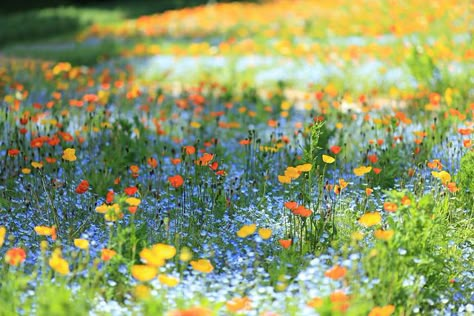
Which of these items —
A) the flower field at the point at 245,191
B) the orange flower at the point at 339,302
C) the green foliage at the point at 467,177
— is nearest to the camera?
the orange flower at the point at 339,302

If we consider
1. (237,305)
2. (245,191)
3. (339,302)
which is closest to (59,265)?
(237,305)

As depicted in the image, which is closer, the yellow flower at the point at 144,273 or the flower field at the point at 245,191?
the yellow flower at the point at 144,273

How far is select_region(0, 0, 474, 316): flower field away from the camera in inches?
109

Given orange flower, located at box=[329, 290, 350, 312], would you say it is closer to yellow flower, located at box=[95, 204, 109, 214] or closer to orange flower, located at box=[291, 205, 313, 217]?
orange flower, located at box=[291, 205, 313, 217]

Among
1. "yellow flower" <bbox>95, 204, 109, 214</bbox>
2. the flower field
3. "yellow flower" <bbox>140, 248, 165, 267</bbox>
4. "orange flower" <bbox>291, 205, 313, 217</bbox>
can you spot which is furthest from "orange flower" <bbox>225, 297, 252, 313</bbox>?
"yellow flower" <bbox>95, 204, 109, 214</bbox>

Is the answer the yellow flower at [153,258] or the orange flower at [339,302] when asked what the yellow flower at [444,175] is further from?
the yellow flower at [153,258]

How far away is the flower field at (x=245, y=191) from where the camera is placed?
109 inches

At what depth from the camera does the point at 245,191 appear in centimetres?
407

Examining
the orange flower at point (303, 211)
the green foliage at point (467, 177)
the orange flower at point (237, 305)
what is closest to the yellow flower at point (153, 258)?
the orange flower at point (237, 305)

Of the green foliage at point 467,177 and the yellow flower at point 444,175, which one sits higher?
the yellow flower at point 444,175

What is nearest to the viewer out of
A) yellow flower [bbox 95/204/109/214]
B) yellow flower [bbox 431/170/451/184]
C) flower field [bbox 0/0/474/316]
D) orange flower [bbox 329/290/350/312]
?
orange flower [bbox 329/290/350/312]

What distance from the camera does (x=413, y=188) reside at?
4105 millimetres

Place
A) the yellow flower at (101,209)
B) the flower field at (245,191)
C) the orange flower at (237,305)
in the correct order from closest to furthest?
the orange flower at (237,305)
the flower field at (245,191)
the yellow flower at (101,209)

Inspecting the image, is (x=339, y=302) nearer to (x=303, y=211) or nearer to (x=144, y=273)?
(x=144, y=273)
